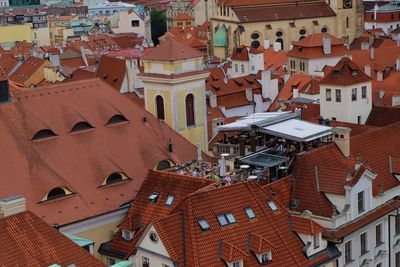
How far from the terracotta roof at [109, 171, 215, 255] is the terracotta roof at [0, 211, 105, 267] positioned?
279 inches

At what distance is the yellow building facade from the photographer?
53.8 metres

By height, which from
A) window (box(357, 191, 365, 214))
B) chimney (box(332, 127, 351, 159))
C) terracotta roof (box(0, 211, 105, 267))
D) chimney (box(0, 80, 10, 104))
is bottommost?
window (box(357, 191, 365, 214))

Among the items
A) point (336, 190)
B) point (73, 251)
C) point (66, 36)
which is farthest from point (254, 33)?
point (73, 251)

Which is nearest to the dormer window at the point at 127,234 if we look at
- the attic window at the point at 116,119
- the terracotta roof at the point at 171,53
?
the attic window at the point at 116,119

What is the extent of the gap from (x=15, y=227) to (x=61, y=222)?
7.98 metres

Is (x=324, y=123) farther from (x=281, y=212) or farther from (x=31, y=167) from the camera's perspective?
(x=31, y=167)

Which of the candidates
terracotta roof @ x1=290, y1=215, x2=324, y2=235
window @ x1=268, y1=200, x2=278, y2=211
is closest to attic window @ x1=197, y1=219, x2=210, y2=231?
window @ x1=268, y1=200, x2=278, y2=211

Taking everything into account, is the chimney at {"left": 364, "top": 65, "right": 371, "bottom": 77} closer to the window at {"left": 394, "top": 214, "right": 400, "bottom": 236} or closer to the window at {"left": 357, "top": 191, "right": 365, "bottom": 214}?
the window at {"left": 394, "top": 214, "right": 400, "bottom": 236}

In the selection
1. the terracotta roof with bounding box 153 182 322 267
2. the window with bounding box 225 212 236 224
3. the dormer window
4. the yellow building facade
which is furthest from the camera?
the yellow building facade

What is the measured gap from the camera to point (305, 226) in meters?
40.0

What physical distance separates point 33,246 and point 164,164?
1542cm

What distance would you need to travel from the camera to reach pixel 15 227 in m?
33.3

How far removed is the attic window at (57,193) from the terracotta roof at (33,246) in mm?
7904

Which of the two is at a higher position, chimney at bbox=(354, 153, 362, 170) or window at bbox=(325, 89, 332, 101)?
window at bbox=(325, 89, 332, 101)
